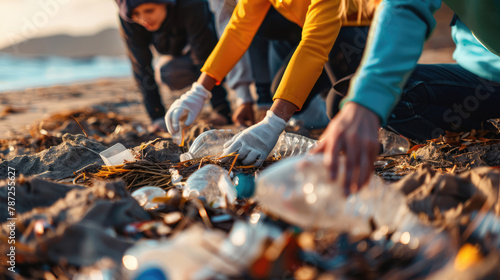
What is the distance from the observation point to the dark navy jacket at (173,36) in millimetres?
3271

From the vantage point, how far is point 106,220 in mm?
945

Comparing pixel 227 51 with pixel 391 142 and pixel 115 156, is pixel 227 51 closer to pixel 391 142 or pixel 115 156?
pixel 115 156

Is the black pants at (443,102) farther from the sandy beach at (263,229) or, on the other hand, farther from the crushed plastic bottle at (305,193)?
the crushed plastic bottle at (305,193)

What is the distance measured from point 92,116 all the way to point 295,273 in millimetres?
3290

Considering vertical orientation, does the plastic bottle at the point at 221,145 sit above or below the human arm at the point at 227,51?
below

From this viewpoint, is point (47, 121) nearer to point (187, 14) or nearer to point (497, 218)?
point (187, 14)

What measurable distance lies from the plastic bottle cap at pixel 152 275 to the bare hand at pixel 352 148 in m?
0.40

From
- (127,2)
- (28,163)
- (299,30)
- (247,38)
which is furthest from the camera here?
(127,2)

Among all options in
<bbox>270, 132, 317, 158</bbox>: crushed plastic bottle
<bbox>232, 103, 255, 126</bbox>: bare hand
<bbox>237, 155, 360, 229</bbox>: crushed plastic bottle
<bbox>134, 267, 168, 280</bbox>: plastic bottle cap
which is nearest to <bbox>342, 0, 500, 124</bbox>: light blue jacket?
<bbox>237, 155, 360, 229</bbox>: crushed plastic bottle

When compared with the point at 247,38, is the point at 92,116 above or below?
below

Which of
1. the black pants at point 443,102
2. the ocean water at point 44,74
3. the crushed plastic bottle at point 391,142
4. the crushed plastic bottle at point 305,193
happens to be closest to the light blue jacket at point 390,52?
the crushed plastic bottle at point 305,193

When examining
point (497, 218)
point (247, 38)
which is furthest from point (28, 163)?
point (497, 218)

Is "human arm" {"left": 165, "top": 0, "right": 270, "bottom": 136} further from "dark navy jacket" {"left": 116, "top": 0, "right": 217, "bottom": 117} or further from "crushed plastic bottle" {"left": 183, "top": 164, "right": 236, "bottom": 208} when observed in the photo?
"dark navy jacket" {"left": 116, "top": 0, "right": 217, "bottom": 117}

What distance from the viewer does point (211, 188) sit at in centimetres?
133
